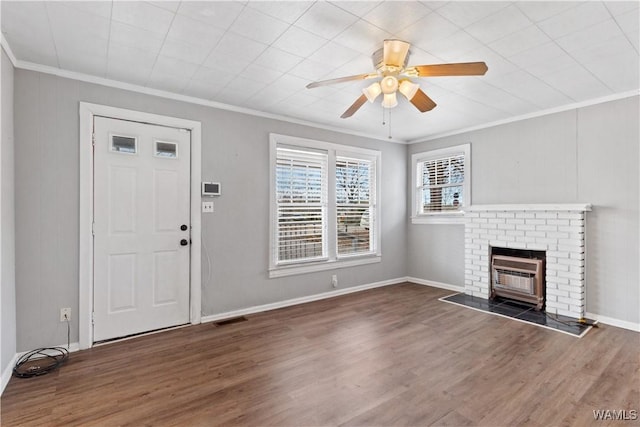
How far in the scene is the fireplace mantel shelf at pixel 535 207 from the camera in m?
3.61

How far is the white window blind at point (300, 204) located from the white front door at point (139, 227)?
1.21m

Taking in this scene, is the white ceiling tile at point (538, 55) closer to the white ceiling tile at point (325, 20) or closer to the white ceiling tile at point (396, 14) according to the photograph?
the white ceiling tile at point (396, 14)

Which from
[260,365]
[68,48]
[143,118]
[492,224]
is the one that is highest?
[68,48]

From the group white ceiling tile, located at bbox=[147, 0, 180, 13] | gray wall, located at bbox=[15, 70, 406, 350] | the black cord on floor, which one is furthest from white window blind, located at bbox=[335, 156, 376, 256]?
the black cord on floor

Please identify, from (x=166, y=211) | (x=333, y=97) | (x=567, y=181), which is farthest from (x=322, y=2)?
(x=567, y=181)

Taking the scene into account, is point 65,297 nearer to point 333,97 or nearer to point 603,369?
point 333,97

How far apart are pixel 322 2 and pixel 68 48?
2.05 m

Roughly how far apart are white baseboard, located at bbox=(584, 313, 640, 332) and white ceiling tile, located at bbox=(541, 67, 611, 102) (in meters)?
2.49

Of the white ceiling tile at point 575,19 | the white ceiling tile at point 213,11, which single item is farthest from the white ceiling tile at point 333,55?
the white ceiling tile at point 575,19

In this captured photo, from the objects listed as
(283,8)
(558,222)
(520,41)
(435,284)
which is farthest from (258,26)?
(435,284)

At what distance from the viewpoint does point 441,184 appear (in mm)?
5223

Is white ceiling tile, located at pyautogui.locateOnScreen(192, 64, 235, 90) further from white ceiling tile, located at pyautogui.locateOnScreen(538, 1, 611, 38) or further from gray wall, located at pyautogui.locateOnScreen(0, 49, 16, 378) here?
white ceiling tile, located at pyautogui.locateOnScreen(538, 1, 611, 38)

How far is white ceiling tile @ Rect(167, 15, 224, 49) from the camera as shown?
2131 millimetres

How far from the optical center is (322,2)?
6.29 feet
